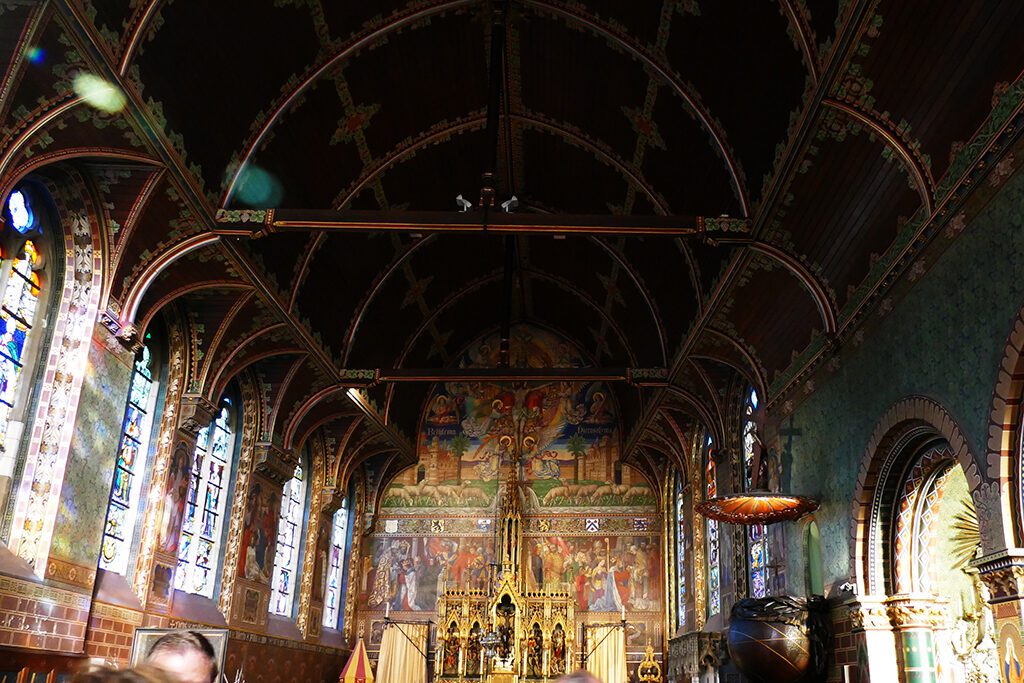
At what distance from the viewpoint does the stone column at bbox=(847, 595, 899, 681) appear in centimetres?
1070

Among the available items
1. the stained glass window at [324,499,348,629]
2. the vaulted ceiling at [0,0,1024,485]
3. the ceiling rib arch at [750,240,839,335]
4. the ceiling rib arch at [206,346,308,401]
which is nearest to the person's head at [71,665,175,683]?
the vaulted ceiling at [0,0,1024,485]

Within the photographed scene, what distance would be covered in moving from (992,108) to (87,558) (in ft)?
38.7

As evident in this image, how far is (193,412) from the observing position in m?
15.2

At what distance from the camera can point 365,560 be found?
961 inches

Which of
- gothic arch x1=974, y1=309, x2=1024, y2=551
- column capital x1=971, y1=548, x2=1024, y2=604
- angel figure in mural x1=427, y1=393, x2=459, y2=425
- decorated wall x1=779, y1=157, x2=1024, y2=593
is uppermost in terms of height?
angel figure in mural x1=427, y1=393, x2=459, y2=425

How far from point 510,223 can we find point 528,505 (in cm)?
1362

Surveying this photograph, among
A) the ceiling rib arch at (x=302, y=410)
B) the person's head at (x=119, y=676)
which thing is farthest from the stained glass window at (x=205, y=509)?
the person's head at (x=119, y=676)

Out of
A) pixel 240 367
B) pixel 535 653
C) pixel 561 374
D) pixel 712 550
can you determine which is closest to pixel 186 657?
pixel 240 367

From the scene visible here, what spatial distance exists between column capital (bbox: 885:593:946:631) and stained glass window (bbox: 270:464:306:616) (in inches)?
525

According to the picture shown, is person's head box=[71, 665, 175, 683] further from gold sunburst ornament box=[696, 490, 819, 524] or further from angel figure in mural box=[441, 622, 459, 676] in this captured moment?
angel figure in mural box=[441, 622, 459, 676]

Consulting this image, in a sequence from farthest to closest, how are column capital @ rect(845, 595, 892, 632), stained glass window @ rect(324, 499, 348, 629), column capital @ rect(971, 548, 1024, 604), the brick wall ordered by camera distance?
stained glass window @ rect(324, 499, 348, 629)
the brick wall
column capital @ rect(845, 595, 892, 632)
column capital @ rect(971, 548, 1024, 604)

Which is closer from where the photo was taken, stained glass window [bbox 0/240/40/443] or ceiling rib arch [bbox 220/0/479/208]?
stained glass window [bbox 0/240/40/443]

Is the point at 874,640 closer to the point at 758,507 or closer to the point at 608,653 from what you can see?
the point at 758,507

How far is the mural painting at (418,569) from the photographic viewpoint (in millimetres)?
23828
